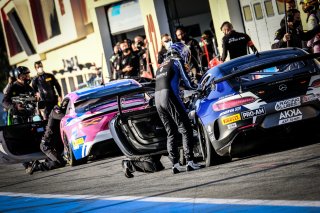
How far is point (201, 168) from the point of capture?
1062cm

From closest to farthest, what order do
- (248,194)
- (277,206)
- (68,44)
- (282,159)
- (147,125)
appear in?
(277,206), (248,194), (282,159), (147,125), (68,44)

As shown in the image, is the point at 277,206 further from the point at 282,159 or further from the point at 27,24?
the point at 27,24

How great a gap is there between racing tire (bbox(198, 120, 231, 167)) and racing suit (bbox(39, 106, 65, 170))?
17.0 feet

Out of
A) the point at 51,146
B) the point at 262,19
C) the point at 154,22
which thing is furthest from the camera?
the point at 154,22

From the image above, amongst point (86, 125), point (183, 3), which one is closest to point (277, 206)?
point (86, 125)

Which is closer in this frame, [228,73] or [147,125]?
[228,73]

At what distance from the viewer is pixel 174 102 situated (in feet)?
34.7

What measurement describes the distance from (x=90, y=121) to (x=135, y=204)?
5.18 m

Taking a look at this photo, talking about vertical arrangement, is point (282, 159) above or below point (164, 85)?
below

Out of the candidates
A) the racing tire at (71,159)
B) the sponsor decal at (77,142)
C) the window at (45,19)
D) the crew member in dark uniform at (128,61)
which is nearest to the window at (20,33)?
the window at (45,19)

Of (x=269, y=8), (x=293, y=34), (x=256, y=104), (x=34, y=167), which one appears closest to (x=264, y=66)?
(x=256, y=104)

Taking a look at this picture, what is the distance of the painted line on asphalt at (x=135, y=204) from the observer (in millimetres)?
6863

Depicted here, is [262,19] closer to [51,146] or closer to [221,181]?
[51,146]

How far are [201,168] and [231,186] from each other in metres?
2.08
